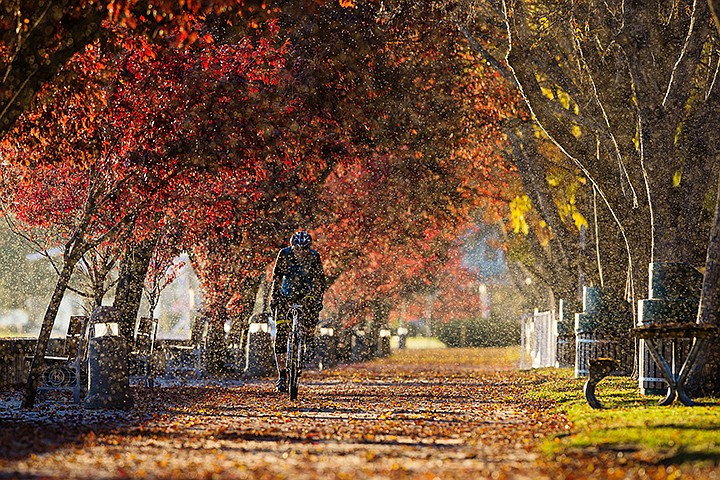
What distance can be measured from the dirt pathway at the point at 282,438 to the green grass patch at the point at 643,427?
Result: 1.16 feet

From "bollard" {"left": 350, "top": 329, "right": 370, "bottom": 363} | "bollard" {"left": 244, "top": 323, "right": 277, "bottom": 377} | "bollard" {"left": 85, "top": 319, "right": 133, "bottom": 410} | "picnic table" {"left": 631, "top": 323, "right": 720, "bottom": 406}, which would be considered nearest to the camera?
"picnic table" {"left": 631, "top": 323, "right": 720, "bottom": 406}

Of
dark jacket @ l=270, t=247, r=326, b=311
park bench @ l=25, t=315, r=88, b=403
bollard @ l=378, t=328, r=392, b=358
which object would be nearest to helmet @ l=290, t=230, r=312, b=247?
dark jacket @ l=270, t=247, r=326, b=311

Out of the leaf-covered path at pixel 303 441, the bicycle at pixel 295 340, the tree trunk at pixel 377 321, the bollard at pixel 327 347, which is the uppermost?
the tree trunk at pixel 377 321

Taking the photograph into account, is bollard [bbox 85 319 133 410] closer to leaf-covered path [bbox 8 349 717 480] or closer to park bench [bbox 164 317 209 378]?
leaf-covered path [bbox 8 349 717 480]

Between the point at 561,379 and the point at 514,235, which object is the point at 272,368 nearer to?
the point at 561,379

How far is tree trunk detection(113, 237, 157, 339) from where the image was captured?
1029 inches

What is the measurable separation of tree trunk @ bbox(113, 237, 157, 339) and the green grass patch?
34.6 feet

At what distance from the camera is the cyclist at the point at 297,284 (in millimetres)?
18062

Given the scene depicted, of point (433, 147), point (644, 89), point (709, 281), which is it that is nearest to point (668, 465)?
point (709, 281)

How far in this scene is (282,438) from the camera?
12.2 meters

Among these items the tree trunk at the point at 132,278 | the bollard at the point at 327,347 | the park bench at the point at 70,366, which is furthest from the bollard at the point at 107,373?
the bollard at the point at 327,347

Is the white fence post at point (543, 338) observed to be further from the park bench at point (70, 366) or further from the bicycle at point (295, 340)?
the park bench at point (70, 366)

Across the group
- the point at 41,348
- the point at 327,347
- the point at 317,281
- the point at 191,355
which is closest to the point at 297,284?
the point at 317,281

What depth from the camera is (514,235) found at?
146 feet
